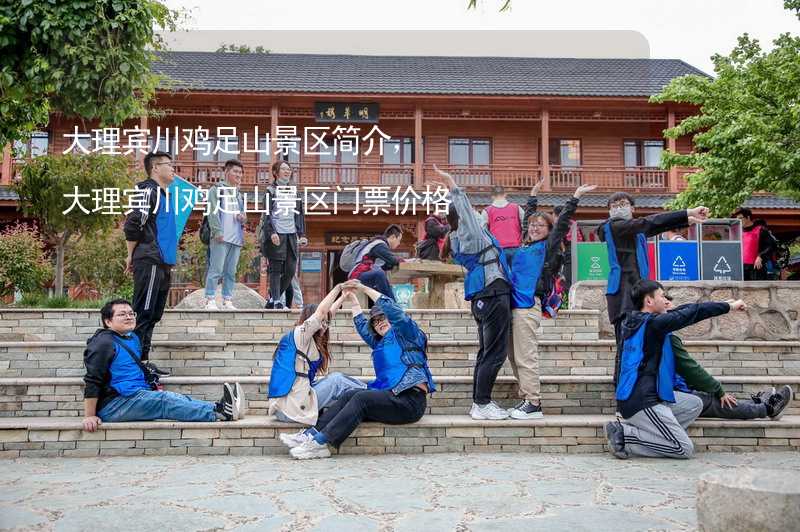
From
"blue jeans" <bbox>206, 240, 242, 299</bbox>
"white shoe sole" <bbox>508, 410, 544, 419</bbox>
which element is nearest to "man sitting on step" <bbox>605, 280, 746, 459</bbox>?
"white shoe sole" <bbox>508, 410, 544, 419</bbox>

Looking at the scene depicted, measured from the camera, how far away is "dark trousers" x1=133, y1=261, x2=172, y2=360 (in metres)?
5.28

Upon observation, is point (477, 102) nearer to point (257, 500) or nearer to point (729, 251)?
point (729, 251)

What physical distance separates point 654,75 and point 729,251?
47.8 ft

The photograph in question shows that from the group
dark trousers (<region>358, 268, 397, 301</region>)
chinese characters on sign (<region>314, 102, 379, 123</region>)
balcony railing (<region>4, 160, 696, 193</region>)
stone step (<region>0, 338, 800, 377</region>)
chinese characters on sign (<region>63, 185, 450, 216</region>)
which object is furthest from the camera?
chinese characters on sign (<region>314, 102, 379, 123</region>)

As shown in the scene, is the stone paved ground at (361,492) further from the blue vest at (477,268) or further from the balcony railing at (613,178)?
the balcony railing at (613,178)

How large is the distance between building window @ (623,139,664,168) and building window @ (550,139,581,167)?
1.55m

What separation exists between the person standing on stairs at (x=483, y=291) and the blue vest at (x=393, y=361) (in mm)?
428

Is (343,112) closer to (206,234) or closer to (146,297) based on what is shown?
(206,234)

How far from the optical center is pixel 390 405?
4.57 meters

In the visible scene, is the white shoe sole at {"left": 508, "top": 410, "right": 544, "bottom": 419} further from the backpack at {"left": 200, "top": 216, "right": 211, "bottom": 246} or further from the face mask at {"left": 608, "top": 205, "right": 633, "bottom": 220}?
the backpack at {"left": 200, "top": 216, "right": 211, "bottom": 246}

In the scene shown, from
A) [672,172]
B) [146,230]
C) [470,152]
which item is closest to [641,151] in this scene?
[672,172]

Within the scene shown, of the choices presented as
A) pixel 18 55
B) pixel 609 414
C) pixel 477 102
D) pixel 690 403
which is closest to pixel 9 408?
pixel 18 55

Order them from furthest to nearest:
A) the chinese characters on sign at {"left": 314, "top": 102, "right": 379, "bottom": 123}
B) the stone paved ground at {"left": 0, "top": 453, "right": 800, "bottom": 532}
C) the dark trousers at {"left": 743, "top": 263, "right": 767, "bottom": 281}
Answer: the chinese characters on sign at {"left": 314, "top": 102, "right": 379, "bottom": 123} < the dark trousers at {"left": 743, "top": 263, "right": 767, "bottom": 281} < the stone paved ground at {"left": 0, "top": 453, "right": 800, "bottom": 532}

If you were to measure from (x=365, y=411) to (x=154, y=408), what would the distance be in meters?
1.46
